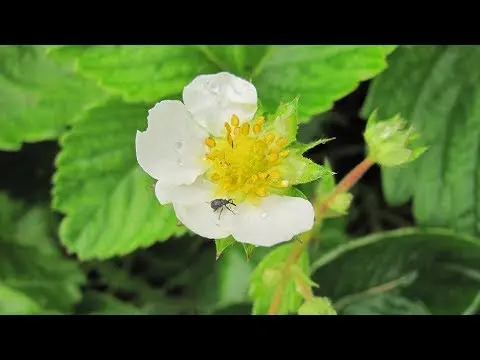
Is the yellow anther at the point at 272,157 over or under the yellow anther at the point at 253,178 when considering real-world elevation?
over

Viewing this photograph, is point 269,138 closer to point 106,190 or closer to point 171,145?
point 171,145

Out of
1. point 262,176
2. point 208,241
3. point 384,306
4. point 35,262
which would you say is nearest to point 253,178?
point 262,176

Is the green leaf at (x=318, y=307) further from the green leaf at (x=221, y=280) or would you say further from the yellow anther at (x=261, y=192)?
the green leaf at (x=221, y=280)

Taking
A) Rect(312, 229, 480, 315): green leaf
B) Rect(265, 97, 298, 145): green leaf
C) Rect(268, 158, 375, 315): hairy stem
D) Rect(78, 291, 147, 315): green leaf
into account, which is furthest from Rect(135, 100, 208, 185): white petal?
Rect(78, 291, 147, 315): green leaf

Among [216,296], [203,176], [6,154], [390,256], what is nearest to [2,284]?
[6,154]

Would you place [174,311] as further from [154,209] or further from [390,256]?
[390,256]

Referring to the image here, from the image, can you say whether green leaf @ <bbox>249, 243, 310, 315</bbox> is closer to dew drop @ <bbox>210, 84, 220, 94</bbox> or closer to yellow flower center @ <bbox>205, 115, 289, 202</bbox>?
yellow flower center @ <bbox>205, 115, 289, 202</bbox>

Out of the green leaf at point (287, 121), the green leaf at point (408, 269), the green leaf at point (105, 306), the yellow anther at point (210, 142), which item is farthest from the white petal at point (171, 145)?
the green leaf at point (105, 306)
